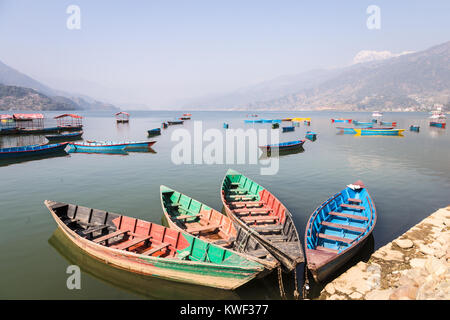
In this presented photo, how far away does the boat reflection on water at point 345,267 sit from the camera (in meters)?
10.6

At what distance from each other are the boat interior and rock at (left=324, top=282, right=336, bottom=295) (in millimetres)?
1448

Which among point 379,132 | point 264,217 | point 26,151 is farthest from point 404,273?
point 379,132

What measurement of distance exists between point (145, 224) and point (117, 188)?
12.3 metres

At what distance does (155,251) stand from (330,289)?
7675mm

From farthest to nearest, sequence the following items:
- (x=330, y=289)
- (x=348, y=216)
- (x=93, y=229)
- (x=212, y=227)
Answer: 1. (x=348, y=216)
2. (x=212, y=227)
3. (x=93, y=229)
4. (x=330, y=289)

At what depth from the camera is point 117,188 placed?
80.0 feet

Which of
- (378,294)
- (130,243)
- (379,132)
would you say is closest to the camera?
(378,294)

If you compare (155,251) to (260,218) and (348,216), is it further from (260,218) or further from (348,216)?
(348,216)

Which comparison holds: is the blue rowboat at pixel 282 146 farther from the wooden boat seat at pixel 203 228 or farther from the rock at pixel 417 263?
the rock at pixel 417 263

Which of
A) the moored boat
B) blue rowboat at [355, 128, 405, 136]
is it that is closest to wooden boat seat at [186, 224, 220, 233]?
the moored boat

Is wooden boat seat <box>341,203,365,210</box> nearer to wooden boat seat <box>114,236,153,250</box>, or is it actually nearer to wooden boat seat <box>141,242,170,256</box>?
wooden boat seat <box>141,242,170,256</box>

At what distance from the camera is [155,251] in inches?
463
